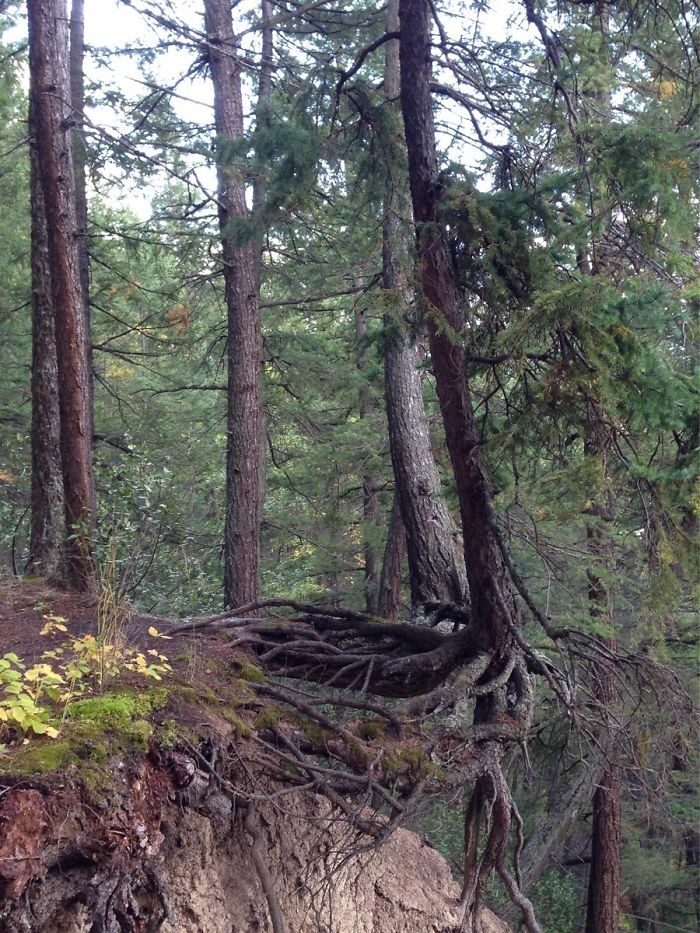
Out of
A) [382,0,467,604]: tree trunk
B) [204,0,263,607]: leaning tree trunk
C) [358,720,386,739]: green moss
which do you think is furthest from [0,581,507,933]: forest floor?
[204,0,263,607]: leaning tree trunk

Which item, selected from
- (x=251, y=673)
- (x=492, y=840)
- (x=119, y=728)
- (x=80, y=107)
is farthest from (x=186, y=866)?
(x=80, y=107)

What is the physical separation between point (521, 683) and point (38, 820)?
11.9ft

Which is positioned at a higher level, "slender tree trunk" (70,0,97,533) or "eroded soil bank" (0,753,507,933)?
"slender tree trunk" (70,0,97,533)

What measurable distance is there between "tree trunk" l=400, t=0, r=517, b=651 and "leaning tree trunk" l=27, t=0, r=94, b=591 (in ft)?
11.2

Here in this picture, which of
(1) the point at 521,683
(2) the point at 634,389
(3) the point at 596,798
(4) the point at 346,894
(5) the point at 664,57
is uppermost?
(5) the point at 664,57

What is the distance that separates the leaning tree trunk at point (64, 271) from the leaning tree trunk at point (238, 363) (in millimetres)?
2544

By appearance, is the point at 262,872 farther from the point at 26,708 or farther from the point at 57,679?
the point at 26,708

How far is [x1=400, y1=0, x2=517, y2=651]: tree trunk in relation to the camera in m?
5.93

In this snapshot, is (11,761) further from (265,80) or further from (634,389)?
(265,80)

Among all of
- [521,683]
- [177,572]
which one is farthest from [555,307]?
[177,572]

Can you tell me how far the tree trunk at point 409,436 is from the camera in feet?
24.8

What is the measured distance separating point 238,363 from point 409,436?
2677 millimetres

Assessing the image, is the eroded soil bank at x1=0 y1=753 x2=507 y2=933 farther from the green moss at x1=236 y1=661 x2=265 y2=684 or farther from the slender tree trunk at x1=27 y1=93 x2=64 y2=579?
the slender tree trunk at x1=27 y1=93 x2=64 y2=579

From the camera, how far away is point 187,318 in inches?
476
